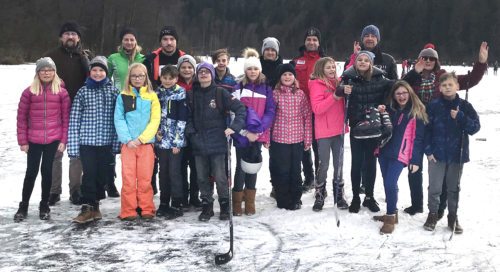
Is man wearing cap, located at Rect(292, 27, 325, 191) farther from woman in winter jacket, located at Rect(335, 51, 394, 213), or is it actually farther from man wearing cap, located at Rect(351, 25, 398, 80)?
woman in winter jacket, located at Rect(335, 51, 394, 213)

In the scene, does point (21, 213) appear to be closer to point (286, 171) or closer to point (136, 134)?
point (136, 134)

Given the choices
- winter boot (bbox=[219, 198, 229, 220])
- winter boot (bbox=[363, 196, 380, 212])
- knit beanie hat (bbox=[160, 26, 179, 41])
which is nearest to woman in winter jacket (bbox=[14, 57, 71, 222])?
knit beanie hat (bbox=[160, 26, 179, 41])

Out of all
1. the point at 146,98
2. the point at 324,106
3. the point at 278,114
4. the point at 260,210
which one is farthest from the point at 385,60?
the point at 146,98

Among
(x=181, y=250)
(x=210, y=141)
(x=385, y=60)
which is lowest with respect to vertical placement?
(x=181, y=250)

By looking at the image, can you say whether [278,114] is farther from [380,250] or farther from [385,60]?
[380,250]

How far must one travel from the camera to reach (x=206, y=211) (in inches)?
211

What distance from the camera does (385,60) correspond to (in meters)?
5.93

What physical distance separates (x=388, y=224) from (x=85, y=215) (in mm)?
3242

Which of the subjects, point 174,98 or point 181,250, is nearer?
point 181,250

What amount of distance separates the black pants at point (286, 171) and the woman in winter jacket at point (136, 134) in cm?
145

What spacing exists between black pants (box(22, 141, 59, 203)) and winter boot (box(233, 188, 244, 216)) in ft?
6.85

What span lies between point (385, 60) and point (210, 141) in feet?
8.07

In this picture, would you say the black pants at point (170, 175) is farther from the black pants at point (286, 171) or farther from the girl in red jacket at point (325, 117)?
the girl in red jacket at point (325, 117)

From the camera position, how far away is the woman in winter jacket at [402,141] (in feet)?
16.3
